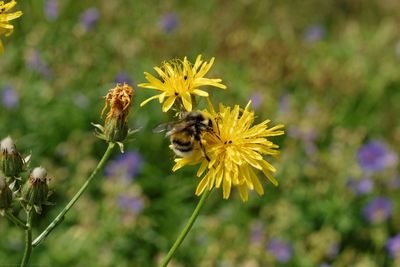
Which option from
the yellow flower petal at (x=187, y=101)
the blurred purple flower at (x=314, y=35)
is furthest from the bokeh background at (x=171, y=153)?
the yellow flower petal at (x=187, y=101)

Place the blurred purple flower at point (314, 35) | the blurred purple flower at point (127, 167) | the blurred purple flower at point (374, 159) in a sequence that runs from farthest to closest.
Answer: the blurred purple flower at point (314, 35)
the blurred purple flower at point (374, 159)
the blurred purple flower at point (127, 167)

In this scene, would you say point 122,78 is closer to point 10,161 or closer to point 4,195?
point 10,161

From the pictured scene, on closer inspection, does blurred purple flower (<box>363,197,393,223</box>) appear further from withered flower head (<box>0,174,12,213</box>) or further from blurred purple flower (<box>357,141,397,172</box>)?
withered flower head (<box>0,174,12,213</box>)

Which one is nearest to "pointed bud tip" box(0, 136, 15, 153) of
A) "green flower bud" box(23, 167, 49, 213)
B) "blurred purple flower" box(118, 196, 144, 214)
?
"green flower bud" box(23, 167, 49, 213)

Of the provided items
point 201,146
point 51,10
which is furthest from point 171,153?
point 201,146

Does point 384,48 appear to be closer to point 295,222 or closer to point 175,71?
point 295,222

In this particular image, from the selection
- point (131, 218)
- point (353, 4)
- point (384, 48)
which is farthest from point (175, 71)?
point (353, 4)

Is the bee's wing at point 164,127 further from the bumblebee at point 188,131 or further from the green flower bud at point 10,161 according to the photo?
the green flower bud at point 10,161
